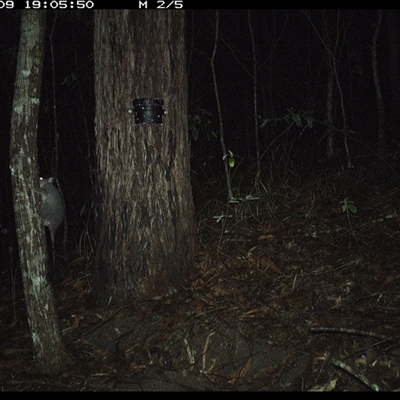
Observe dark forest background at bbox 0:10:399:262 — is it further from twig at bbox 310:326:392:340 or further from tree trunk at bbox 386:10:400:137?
twig at bbox 310:326:392:340

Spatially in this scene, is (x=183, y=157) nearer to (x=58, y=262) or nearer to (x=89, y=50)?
(x=58, y=262)

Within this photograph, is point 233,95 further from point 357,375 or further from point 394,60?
point 357,375

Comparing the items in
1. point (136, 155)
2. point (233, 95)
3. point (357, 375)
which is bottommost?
point (357, 375)

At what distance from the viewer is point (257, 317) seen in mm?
4168

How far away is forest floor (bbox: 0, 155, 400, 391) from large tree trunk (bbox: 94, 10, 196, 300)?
0.92 feet

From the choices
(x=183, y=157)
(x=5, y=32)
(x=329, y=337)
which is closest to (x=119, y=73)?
(x=183, y=157)

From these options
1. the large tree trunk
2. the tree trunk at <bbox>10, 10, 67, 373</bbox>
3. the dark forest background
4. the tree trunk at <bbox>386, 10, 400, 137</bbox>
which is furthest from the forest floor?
the tree trunk at <bbox>386, 10, 400, 137</bbox>

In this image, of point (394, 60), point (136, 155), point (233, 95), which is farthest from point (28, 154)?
point (233, 95)

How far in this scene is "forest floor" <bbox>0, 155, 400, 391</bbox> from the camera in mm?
3594

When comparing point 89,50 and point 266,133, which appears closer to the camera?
point 89,50

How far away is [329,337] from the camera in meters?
3.82

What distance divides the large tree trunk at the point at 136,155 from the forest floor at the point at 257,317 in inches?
11.1

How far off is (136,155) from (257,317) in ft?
5.14
